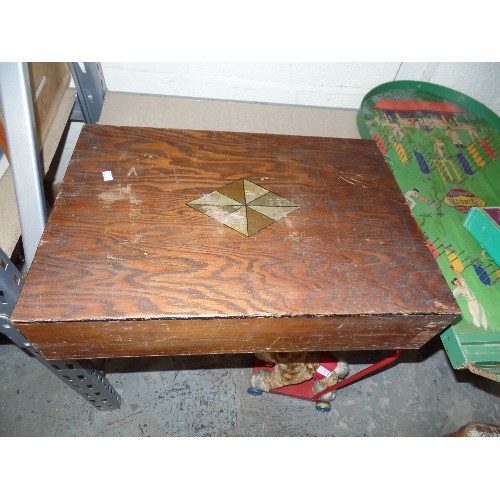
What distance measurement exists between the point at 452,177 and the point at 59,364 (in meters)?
1.13

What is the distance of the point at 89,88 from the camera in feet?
3.48

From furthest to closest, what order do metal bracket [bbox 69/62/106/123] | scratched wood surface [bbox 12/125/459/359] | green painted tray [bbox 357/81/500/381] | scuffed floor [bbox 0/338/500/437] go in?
scuffed floor [bbox 0/338/500/437], metal bracket [bbox 69/62/106/123], green painted tray [bbox 357/81/500/381], scratched wood surface [bbox 12/125/459/359]

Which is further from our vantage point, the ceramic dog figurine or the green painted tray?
the ceramic dog figurine

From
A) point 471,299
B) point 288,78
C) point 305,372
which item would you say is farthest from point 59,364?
point 288,78

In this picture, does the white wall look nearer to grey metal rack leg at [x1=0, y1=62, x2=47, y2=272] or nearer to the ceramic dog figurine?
grey metal rack leg at [x1=0, y1=62, x2=47, y2=272]

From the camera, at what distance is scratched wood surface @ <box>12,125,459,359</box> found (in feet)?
1.96

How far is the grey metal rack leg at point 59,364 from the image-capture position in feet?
2.13

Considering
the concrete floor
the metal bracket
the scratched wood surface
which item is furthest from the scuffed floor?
the metal bracket

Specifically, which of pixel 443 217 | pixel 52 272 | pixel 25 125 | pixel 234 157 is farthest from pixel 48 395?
pixel 443 217

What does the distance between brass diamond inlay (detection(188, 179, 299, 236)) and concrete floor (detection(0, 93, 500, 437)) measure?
383 millimetres

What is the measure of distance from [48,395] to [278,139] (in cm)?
107

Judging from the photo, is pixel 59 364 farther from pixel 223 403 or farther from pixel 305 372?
pixel 305 372

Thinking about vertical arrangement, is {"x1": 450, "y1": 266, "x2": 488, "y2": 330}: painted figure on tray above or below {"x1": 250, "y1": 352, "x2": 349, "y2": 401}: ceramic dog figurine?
above

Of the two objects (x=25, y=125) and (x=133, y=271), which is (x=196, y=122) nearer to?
(x=25, y=125)
